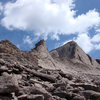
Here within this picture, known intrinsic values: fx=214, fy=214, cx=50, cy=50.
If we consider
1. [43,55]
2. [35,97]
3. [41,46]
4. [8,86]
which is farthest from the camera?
[41,46]

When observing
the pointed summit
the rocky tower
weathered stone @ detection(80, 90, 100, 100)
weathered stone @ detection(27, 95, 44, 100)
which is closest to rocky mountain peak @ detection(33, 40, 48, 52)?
the rocky tower

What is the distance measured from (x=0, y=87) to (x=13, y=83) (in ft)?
1.43

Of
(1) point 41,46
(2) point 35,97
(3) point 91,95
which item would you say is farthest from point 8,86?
(1) point 41,46

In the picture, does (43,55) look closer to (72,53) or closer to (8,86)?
(72,53)

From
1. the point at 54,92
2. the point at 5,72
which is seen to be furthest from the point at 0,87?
the point at 5,72

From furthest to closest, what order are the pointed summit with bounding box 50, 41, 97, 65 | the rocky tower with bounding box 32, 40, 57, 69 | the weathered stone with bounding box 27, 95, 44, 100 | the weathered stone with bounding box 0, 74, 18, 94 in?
the pointed summit with bounding box 50, 41, 97, 65 → the rocky tower with bounding box 32, 40, 57, 69 → the weathered stone with bounding box 0, 74, 18, 94 → the weathered stone with bounding box 27, 95, 44, 100

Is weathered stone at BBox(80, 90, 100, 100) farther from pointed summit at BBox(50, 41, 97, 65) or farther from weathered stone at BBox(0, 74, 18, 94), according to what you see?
pointed summit at BBox(50, 41, 97, 65)

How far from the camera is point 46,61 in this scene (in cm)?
2853

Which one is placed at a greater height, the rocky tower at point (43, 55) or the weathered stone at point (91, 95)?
the rocky tower at point (43, 55)

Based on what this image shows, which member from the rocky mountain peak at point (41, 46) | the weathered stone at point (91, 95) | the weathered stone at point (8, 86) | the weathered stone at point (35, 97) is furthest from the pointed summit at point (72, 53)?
the weathered stone at point (35, 97)

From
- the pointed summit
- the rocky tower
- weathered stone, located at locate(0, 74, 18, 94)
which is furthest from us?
the pointed summit

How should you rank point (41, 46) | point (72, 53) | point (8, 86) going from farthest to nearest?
point (72, 53) < point (41, 46) < point (8, 86)

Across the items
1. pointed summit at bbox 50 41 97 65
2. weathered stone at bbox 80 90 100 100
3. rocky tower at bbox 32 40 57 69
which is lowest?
weathered stone at bbox 80 90 100 100

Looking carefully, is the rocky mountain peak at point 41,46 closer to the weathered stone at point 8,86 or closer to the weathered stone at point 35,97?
the weathered stone at point 8,86
